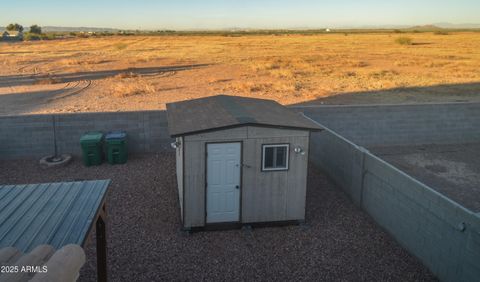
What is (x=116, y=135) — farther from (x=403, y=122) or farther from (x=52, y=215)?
(x=403, y=122)

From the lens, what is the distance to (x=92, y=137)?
1395 cm

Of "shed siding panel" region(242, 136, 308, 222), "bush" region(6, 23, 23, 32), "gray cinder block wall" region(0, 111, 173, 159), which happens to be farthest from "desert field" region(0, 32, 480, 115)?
"bush" region(6, 23, 23, 32)

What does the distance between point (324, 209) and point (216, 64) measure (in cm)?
3557

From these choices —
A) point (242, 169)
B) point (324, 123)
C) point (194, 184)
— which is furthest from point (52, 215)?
point (324, 123)

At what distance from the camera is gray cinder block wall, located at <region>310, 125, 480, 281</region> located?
7.10 metres

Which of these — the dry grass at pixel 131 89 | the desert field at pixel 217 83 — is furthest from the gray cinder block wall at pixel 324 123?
the dry grass at pixel 131 89

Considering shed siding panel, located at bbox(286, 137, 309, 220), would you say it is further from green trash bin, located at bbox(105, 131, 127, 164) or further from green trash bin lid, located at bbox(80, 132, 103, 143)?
green trash bin lid, located at bbox(80, 132, 103, 143)

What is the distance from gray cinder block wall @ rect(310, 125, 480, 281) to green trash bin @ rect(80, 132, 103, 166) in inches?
293

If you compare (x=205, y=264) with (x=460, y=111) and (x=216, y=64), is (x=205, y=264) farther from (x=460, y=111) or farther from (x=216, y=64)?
(x=216, y=64)

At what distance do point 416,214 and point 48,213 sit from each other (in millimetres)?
6597

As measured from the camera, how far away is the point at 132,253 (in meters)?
8.75

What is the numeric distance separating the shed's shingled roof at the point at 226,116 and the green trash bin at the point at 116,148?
2.33 m

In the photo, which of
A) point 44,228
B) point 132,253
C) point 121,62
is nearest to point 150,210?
point 132,253

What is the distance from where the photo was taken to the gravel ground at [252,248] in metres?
8.06
